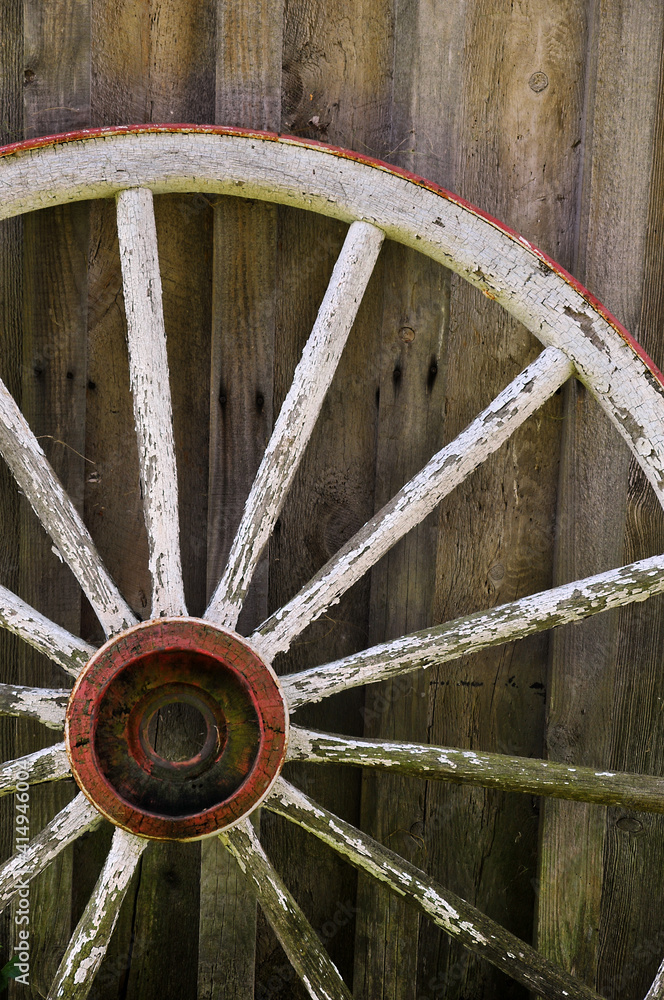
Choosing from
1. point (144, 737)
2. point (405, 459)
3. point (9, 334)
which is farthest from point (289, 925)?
point (9, 334)

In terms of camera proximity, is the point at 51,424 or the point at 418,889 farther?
the point at 51,424

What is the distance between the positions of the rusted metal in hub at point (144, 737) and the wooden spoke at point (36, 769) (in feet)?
0.36

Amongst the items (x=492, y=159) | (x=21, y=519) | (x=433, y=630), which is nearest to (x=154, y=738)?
(x=21, y=519)

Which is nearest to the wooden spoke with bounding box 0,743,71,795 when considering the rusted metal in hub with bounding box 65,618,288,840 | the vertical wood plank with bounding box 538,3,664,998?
the rusted metal in hub with bounding box 65,618,288,840

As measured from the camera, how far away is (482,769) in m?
1.25

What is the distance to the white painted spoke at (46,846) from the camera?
3.93 ft

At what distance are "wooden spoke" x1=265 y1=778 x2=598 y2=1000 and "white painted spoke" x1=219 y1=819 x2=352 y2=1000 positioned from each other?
92mm

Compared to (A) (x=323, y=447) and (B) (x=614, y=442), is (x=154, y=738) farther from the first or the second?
(B) (x=614, y=442)

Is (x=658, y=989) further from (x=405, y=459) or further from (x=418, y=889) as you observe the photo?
(x=405, y=459)

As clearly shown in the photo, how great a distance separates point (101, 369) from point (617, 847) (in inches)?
65.3

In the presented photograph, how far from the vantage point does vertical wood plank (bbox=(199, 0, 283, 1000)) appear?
60.4 inches

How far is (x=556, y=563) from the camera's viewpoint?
5.32 feet

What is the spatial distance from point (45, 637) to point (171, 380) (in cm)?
64

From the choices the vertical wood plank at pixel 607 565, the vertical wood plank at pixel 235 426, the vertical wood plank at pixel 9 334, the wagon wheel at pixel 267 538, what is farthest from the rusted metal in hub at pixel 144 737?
the vertical wood plank at pixel 607 565
